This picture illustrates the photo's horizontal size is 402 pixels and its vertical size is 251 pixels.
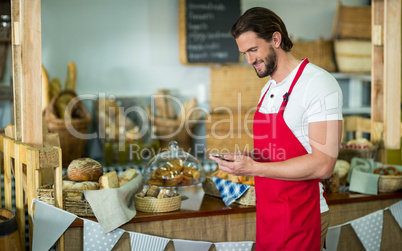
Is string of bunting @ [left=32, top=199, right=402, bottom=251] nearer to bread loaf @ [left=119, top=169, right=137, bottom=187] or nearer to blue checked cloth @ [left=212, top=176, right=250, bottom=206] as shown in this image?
blue checked cloth @ [left=212, top=176, right=250, bottom=206]

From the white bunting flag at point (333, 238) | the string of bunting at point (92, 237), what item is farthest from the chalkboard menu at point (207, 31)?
the string of bunting at point (92, 237)

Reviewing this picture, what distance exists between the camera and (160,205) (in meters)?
2.62

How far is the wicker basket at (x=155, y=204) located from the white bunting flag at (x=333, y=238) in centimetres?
98

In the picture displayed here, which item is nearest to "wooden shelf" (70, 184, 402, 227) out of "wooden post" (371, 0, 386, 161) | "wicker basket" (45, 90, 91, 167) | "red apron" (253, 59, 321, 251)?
"red apron" (253, 59, 321, 251)

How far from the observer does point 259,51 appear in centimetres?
210

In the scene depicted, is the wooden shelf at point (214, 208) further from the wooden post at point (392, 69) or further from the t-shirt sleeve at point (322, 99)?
the t-shirt sleeve at point (322, 99)

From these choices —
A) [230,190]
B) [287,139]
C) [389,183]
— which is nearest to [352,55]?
[389,183]

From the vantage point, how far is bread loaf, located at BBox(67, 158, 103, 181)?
2.68m

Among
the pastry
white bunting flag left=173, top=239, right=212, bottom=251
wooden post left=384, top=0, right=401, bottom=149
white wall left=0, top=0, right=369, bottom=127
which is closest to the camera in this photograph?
white bunting flag left=173, top=239, right=212, bottom=251

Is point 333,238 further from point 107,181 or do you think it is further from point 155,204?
point 107,181

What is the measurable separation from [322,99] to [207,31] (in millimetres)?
3952

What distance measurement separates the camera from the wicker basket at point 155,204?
2615 mm

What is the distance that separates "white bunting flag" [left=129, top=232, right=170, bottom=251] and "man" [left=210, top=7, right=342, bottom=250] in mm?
596

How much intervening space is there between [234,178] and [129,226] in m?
0.71
